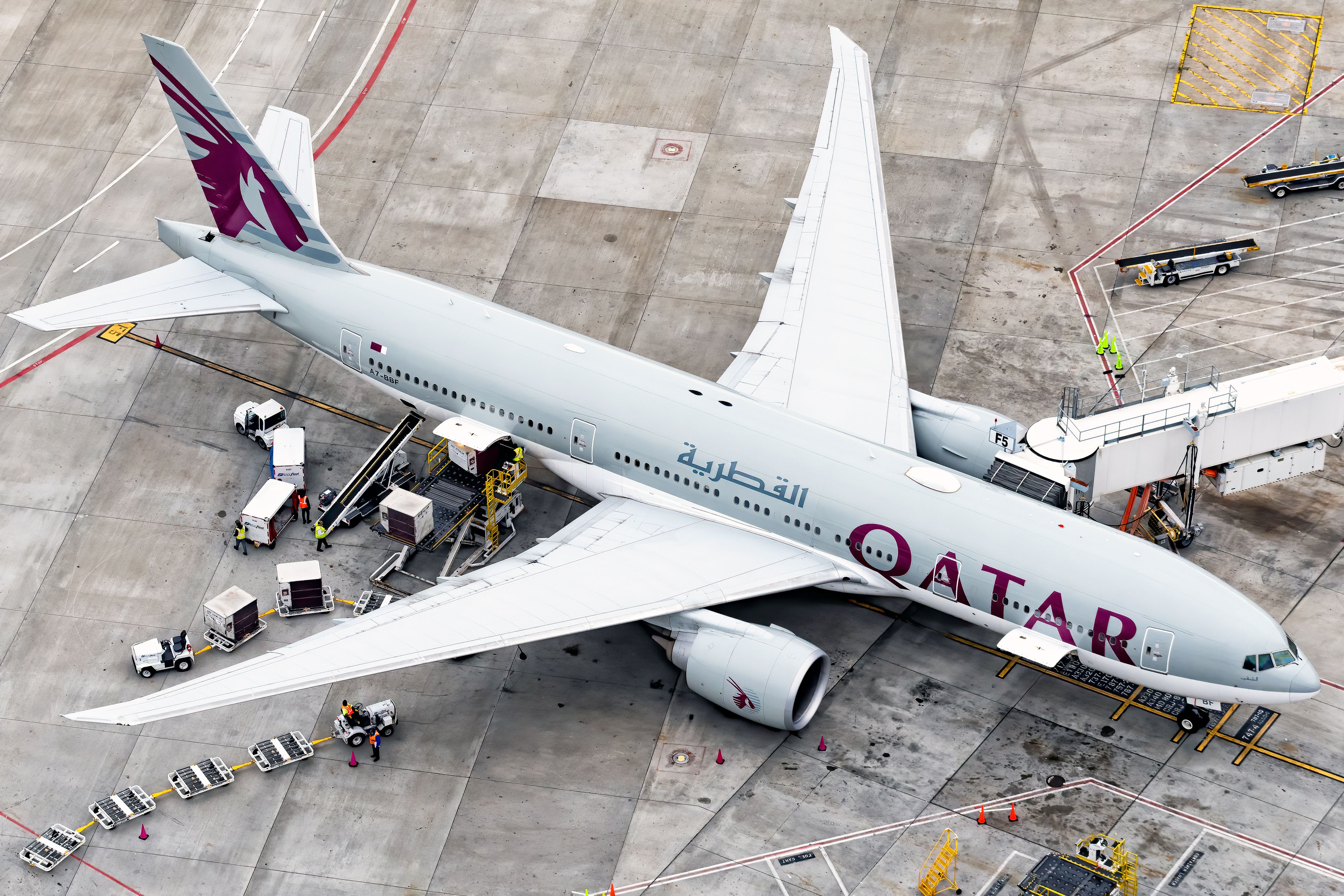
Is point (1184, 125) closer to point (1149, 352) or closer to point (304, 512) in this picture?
point (1149, 352)

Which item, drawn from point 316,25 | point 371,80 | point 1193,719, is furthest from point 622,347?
point 316,25

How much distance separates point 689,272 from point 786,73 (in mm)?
12246

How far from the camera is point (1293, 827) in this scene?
151 ft

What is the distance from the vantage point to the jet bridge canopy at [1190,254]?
6319 cm

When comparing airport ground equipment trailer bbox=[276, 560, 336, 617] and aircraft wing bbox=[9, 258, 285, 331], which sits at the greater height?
aircraft wing bbox=[9, 258, 285, 331]

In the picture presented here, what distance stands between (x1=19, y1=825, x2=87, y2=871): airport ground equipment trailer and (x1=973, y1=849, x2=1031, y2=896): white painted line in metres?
19.5

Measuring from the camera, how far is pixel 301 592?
52031mm

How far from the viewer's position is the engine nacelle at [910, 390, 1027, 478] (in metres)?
52.7

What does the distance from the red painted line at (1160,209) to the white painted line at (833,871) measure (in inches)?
812

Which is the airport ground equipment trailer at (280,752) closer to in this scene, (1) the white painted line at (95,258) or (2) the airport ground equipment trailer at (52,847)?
(2) the airport ground equipment trailer at (52,847)

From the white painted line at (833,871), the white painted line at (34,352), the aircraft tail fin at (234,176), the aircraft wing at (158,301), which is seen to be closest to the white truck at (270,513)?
the aircraft wing at (158,301)

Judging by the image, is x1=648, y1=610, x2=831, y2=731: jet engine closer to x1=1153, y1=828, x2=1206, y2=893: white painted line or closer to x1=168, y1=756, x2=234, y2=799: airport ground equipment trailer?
x1=1153, y1=828, x2=1206, y2=893: white painted line

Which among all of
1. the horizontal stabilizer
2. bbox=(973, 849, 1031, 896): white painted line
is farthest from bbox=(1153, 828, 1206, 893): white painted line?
the horizontal stabilizer

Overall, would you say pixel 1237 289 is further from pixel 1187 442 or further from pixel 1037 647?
pixel 1037 647
